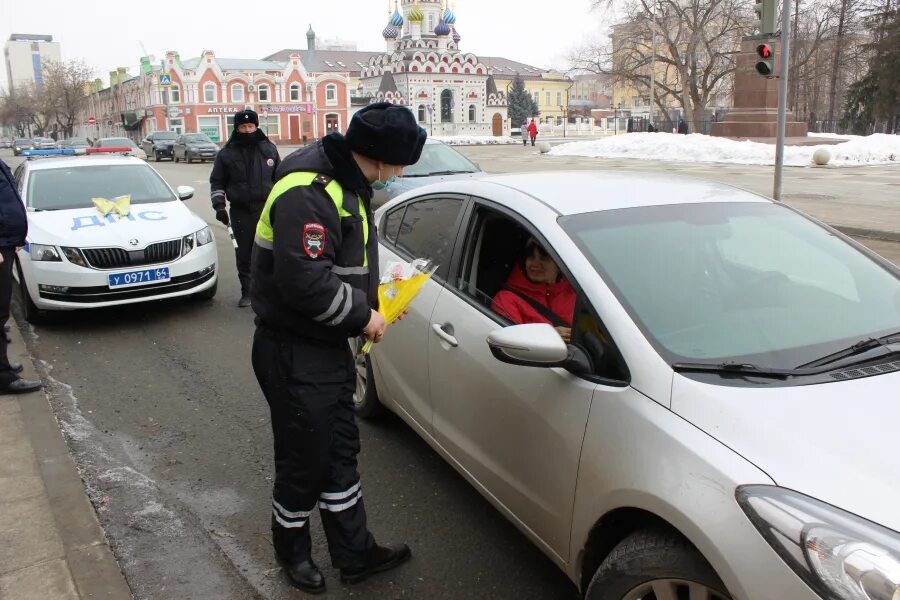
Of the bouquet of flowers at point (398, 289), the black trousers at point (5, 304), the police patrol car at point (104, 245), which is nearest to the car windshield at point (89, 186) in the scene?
the police patrol car at point (104, 245)

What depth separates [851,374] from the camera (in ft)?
7.47

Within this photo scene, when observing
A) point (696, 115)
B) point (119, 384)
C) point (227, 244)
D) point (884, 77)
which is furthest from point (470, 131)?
point (119, 384)

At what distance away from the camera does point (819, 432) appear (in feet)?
6.51

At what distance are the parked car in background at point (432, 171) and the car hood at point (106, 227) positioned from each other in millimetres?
3405

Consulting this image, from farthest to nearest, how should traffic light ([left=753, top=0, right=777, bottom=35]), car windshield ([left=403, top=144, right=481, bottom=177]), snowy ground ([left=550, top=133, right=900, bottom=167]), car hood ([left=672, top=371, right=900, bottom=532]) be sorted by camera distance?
snowy ground ([left=550, top=133, right=900, bottom=167]) < traffic light ([left=753, top=0, right=777, bottom=35]) < car windshield ([left=403, top=144, right=481, bottom=177]) < car hood ([left=672, top=371, right=900, bottom=532])

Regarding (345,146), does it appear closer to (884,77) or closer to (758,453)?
(758,453)

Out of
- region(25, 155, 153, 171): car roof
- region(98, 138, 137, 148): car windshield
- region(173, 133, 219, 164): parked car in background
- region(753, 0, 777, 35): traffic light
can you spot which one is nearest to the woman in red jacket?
region(25, 155, 153, 171): car roof

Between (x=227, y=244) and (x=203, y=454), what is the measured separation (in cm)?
766

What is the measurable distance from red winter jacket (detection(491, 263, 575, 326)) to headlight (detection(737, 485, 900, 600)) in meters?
1.33

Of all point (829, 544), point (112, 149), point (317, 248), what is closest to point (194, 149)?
point (112, 149)

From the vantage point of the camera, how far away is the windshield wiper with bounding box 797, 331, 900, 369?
2.36m

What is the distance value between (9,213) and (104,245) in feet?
6.09

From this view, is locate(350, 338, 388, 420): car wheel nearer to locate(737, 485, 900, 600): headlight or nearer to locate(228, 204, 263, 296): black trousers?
locate(737, 485, 900, 600): headlight

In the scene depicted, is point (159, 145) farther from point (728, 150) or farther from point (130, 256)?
point (130, 256)
